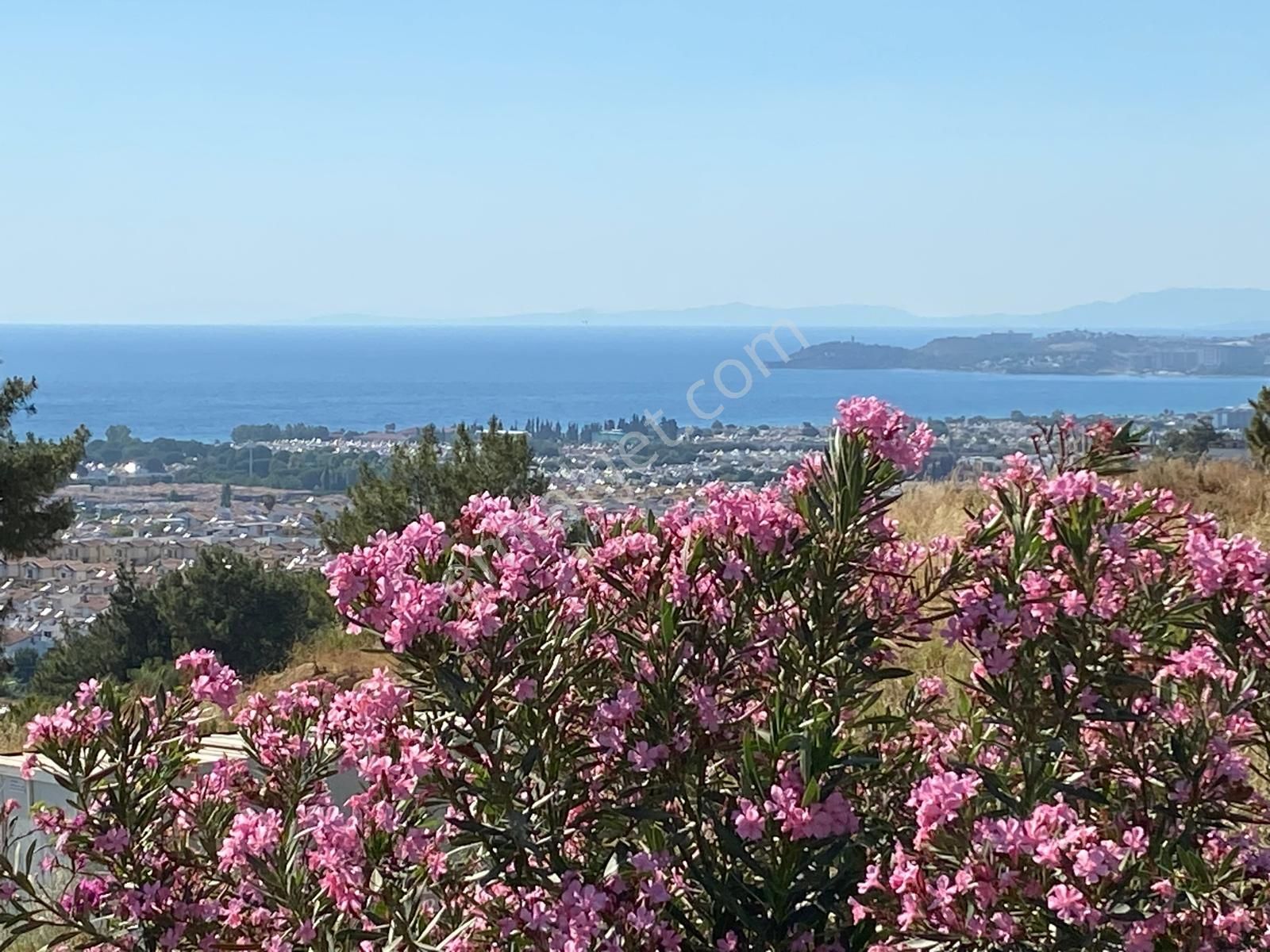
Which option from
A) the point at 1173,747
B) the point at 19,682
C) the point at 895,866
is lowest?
the point at 19,682

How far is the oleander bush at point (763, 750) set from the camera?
161 centimetres

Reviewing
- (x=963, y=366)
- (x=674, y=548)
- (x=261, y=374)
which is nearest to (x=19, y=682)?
(x=674, y=548)

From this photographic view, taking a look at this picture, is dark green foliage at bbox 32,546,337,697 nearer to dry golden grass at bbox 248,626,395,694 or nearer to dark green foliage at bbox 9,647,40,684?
dark green foliage at bbox 9,647,40,684

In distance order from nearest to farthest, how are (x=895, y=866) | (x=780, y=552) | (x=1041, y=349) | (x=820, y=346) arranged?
(x=895, y=866), (x=780, y=552), (x=1041, y=349), (x=820, y=346)

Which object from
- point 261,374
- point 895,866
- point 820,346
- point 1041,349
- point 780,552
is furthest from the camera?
point 261,374

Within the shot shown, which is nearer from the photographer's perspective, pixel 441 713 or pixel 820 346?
pixel 441 713

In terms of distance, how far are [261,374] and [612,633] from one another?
137m

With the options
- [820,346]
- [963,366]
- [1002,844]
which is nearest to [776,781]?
[1002,844]

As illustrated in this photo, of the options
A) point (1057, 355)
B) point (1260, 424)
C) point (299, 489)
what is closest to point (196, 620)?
point (1260, 424)

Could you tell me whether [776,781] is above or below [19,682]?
above

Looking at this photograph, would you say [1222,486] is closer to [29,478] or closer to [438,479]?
[438,479]

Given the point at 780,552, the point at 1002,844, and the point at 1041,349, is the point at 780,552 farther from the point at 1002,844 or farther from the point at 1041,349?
the point at 1041,349

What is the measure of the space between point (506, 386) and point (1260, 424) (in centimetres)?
8281

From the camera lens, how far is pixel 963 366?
37281mm
